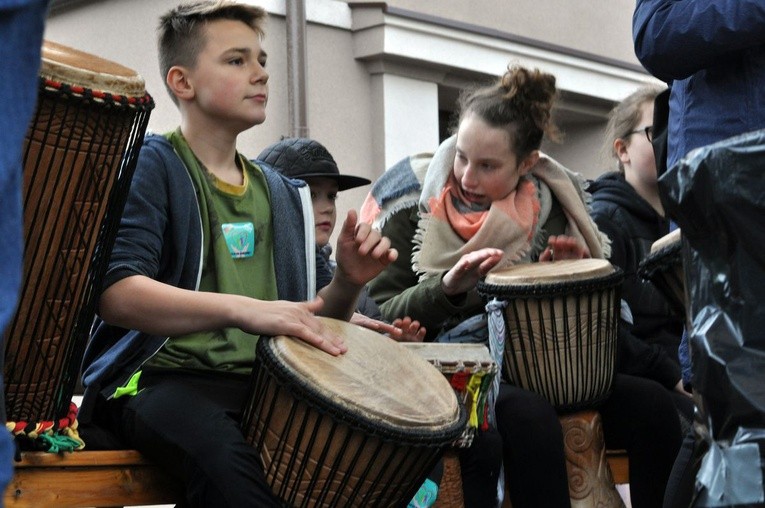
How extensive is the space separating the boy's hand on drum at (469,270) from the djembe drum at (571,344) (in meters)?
0.04

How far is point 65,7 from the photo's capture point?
8070 millimetres

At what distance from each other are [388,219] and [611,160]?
130cm

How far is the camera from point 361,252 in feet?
8.89

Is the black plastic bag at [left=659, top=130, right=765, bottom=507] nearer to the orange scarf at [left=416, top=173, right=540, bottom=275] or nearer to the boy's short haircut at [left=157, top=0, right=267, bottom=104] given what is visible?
the boy's short haircut at [left=157, top=0, right=267, bottom=104]

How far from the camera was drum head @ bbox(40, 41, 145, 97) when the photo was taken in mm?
2189

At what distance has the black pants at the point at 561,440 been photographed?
3.18 meters

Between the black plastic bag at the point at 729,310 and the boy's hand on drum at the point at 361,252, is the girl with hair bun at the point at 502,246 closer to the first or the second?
the boy's hand on drum at the point at 361,252

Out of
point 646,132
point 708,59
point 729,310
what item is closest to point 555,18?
Result: point 646,132

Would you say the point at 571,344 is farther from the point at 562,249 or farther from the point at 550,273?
the point at 562,249

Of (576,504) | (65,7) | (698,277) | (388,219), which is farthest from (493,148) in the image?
(65,7)

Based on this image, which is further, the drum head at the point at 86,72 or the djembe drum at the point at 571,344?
the djembe drum at the point at 571,344

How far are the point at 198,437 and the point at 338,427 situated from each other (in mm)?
288

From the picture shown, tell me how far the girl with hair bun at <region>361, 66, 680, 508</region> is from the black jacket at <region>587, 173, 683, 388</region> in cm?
18

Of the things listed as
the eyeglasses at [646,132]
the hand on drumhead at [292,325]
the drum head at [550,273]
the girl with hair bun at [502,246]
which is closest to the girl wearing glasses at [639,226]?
the eyeglasses at [646,132]
